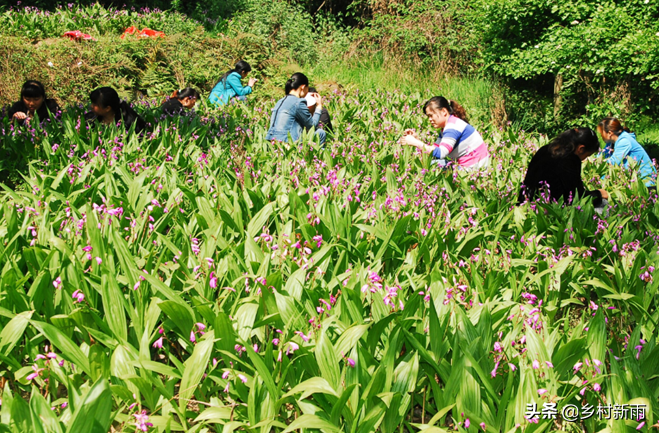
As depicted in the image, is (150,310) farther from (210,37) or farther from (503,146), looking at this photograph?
(210,37)

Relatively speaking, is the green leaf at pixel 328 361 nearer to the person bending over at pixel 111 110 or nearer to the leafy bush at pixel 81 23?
the person bending over at pixel 111 110

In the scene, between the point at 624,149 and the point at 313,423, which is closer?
the point at 313,423

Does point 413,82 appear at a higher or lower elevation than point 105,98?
higher

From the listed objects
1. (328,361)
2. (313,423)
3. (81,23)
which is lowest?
(313,423)

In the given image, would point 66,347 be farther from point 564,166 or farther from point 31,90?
point 31,90

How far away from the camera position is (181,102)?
6898 millimetres

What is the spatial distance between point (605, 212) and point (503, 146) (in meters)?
2.80

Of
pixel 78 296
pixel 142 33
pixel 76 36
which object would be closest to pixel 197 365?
pixel 78 296

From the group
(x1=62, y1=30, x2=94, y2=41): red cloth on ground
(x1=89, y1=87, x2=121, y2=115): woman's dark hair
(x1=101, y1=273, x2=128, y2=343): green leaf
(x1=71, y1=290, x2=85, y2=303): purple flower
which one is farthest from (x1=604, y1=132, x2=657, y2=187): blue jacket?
(x1=62, y1=30, x2=94, y2=41): red cloth on ground

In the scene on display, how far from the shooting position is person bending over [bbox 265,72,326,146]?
233 inches

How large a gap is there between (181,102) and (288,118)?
175cm

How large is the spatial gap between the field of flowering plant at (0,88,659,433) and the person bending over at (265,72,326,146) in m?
1.64

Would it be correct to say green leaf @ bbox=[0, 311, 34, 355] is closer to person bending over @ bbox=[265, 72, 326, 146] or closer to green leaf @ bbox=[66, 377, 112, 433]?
green leaf @ bbox=[66, 377, 112, 433]

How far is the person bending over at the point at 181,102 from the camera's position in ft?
22.2
